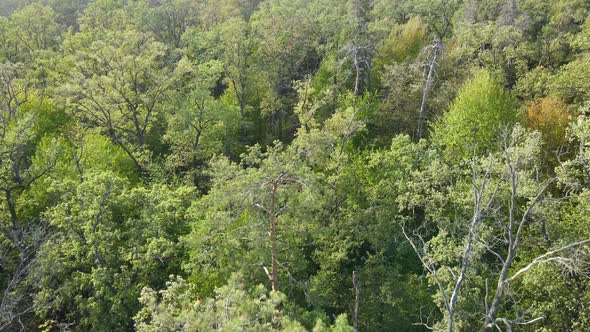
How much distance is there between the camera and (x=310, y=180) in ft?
60.4

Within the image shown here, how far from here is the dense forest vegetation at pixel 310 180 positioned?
17.3 m

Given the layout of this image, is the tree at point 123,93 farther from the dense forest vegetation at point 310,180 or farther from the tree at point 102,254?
the tree at point 102,254


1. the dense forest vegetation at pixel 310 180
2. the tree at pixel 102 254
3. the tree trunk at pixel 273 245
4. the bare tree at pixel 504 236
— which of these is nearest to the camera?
the bare tree at pixel 504 236


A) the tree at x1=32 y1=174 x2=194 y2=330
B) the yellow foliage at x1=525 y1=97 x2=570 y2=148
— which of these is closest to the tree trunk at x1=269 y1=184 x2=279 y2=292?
the tree at x1=32 y1=174 x2=194 y2=330

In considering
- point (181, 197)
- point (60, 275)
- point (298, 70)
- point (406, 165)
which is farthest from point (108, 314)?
point (298, 70)

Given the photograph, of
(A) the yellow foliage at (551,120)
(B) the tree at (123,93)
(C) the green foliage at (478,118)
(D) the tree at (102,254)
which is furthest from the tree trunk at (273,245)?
(A) the yellow foliage at (551,120)

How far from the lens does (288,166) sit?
58.5ft

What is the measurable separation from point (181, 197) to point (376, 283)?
11.8 meters

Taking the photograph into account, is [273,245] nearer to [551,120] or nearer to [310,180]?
[310,180]

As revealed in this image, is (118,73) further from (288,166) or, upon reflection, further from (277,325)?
(277,325)

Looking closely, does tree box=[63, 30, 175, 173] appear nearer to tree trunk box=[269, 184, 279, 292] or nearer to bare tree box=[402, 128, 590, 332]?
tree trunk box=[269, 184, 279, 292]

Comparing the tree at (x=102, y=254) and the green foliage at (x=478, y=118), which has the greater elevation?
the green foliage at (x=478, y=118)

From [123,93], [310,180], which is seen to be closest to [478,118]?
[310,180]

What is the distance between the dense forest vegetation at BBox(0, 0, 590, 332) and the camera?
683 inches
